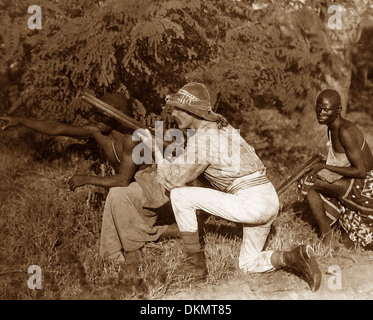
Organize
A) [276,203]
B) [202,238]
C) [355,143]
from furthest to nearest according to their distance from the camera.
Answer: [202,238], [355,143], [276,203]

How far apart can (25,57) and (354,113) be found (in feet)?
15.6

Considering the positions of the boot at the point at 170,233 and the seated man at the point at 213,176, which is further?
the boot at the point at 170,233

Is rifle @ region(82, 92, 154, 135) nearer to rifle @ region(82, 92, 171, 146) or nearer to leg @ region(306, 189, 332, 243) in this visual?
rifle @ region(82, 92, 171, 146)

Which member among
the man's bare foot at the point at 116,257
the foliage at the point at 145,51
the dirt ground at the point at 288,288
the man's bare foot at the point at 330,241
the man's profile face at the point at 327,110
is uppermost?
the foliage at the point at 145,51

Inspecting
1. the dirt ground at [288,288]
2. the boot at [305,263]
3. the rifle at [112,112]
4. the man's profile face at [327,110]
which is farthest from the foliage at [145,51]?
the dirt ground at [288,288]

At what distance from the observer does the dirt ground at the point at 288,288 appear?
480 cm

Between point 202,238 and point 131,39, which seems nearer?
point 131,39

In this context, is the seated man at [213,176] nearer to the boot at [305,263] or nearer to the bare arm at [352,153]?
the boot at [305,263]

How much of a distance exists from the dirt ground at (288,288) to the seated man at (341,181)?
1.65 feet

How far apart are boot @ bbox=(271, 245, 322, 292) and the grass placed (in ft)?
1.71

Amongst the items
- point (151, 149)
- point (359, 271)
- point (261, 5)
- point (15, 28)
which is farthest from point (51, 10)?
point (359, 271)

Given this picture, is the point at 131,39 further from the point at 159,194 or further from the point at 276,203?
the point at 276,203

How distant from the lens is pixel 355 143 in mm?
5352

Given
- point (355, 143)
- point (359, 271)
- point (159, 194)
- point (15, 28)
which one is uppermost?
point (15, 28)
